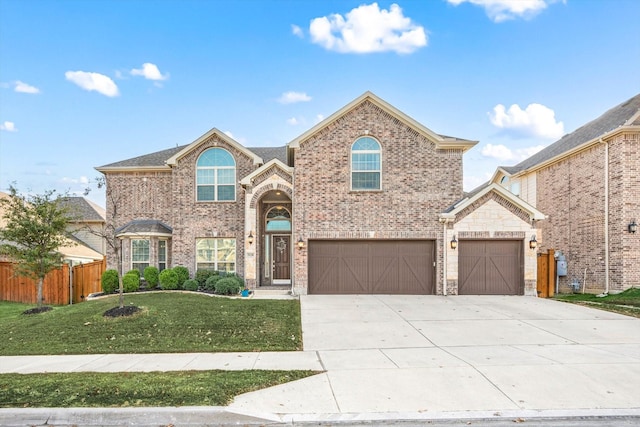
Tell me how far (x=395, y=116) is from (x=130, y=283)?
12.4 metres

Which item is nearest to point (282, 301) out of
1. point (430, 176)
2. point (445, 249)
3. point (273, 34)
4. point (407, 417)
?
point (445, 249)

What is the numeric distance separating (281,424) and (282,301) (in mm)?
8040

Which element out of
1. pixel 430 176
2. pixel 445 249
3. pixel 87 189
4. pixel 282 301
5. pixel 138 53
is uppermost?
pixel 138 53

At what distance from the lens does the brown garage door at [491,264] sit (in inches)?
547

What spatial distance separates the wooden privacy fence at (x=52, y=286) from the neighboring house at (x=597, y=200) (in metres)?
21.8

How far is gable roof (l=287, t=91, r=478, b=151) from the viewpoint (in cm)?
1388

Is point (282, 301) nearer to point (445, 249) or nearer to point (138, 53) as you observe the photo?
point (445, 249)

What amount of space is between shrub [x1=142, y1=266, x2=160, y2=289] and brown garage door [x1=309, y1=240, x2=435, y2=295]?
6582 millimetres

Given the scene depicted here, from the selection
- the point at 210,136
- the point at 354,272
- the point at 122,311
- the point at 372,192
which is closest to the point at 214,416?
the point at 122,311

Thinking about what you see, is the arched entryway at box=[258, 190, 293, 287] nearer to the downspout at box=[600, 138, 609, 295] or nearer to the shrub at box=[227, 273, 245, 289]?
the shrub at box=[227, 273, 245, 289]

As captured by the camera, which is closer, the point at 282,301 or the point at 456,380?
the point at 456,380

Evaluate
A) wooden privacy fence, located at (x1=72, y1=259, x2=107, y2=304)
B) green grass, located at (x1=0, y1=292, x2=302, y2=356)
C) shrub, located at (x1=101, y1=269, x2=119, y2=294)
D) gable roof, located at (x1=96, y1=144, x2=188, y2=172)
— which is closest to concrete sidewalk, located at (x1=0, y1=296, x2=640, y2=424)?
green grass, located at (x1=0, y1=292, x2=302, y2=356)

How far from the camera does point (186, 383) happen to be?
5305mm

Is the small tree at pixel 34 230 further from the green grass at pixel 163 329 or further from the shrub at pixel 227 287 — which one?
the shrub at pixel 227 287
